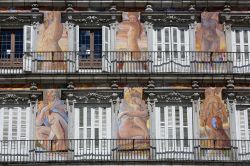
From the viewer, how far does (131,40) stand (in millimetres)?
39500

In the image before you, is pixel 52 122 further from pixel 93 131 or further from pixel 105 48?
pixel 105 48

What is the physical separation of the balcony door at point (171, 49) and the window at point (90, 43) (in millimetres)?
2522

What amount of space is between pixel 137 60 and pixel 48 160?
19.8 feet

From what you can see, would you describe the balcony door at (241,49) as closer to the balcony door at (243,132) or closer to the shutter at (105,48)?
the balcony door at (243,132)

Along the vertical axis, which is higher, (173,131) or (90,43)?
(90,43)

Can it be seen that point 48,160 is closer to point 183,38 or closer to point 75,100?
point 75,100

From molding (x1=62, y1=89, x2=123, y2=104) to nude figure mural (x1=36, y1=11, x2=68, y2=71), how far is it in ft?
4.40

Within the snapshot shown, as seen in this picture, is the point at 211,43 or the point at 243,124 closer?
the point at 243,124

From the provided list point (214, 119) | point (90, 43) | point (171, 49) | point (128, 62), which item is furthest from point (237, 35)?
point (90, 43)

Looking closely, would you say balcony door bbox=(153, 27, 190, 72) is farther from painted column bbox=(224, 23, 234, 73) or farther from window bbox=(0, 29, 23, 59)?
window bbox=(0, 29, 23, 59)

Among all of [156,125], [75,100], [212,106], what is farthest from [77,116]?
[212,106]

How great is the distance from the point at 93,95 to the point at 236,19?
24.2 feet

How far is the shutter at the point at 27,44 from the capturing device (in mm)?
38719

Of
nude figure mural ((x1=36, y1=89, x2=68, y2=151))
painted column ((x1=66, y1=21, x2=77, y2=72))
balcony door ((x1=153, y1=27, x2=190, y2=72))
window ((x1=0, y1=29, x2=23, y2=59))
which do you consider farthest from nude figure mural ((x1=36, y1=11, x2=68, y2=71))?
balcony door ((x1=153, y1=27, x2=190, y2=72))
